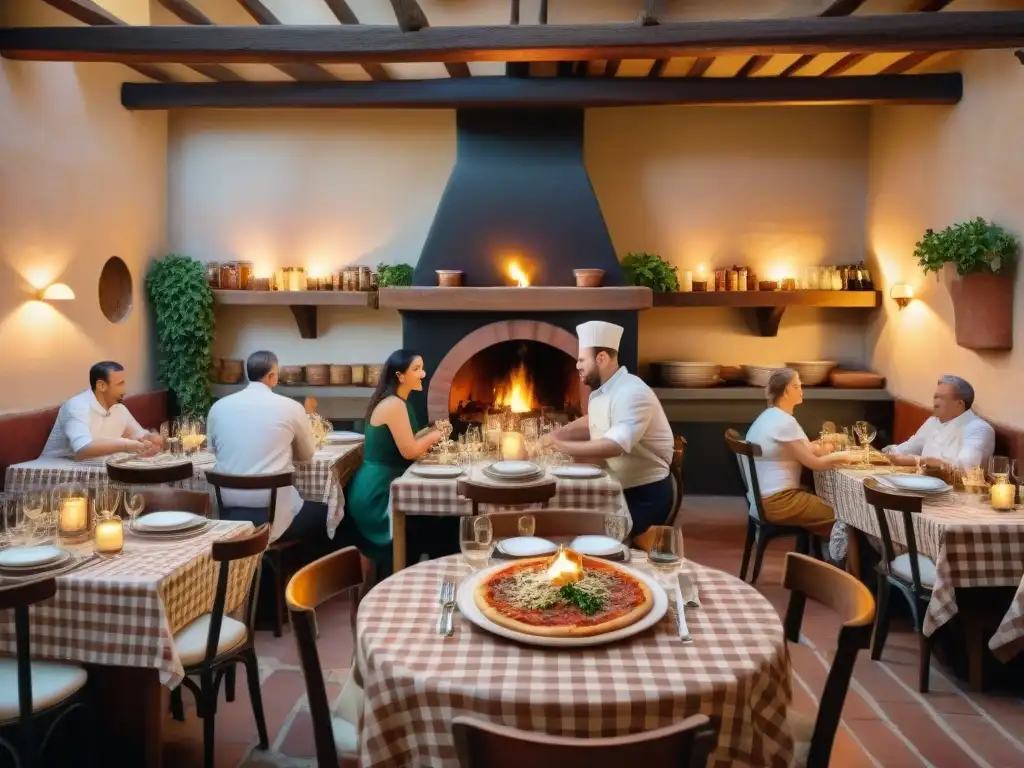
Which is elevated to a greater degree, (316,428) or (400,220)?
(400,220)

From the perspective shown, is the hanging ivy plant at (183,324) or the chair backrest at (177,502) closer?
the chair backrest at (177,502)

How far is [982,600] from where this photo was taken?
11.3ft

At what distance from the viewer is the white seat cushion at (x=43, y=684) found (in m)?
2.34

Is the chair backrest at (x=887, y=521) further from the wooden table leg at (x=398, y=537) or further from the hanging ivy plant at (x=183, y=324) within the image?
the hanging ivy plant at (x=183, y=324)

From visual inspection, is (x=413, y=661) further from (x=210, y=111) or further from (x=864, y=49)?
(x=210, y=111)

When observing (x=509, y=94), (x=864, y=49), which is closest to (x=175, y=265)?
(x=509, y=94)

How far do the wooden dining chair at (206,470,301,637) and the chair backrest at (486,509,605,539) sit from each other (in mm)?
1332

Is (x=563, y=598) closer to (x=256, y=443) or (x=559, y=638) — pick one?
(x=559, y=638)

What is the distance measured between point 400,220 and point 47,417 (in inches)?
122

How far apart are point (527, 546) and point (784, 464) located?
8.13 ft

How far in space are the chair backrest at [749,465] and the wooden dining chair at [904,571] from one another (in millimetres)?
757

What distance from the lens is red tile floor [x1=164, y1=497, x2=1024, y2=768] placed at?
2930 mm

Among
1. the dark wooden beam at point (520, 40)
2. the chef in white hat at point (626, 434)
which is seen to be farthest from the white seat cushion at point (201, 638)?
the dark wooden beam at point (520, 40)

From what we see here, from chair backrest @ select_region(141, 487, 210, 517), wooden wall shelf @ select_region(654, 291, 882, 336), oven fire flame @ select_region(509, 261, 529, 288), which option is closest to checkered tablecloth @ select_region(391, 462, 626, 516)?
chair backrest @ select_region(141, 487, 210, 517)
